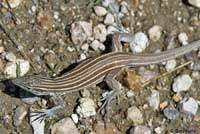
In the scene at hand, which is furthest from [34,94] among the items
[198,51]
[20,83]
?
[198,51]

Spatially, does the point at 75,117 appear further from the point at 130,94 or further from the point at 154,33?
the point at 154,33

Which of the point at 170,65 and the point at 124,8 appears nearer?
the point at 170,65

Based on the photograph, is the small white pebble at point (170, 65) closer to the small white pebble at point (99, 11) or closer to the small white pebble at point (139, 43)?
the small white pebble at point (139, 43)

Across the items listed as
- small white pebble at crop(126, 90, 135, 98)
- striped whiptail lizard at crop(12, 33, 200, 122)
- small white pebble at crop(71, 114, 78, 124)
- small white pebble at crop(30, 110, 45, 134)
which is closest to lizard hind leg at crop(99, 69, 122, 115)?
striped whiptail lizard at crop(12, 33, 200, 122)

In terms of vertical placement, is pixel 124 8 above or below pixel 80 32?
above

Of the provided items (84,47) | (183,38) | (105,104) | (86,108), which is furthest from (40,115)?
(183,38)

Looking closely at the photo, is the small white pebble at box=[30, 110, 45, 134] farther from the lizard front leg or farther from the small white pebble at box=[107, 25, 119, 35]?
the small white pebble at box=[107, 25, 119, 35]

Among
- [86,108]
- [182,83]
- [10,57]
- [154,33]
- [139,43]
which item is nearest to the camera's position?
[86,108]
